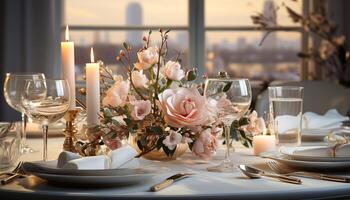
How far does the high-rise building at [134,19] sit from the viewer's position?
13.3 feet

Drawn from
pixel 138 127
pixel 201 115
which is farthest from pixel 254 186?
pixel 138 127

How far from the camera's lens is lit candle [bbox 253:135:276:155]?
4.94 ft

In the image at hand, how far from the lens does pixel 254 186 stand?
3.52ft

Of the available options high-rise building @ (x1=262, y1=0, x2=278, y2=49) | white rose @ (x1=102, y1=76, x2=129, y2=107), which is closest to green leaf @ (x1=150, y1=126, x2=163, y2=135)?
white rose @ (x1=102, y1=76, x2=129, y2=107)

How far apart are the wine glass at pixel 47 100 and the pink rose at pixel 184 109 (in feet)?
0.71

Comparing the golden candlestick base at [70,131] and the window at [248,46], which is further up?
the window at [248,46]

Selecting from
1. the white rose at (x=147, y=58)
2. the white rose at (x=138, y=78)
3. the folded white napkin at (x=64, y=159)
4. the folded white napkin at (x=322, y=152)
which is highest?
the white rose at (x=147, y=58)

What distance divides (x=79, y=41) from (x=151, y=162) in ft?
9.14

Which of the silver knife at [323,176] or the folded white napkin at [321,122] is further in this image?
the folded white napkin at [321,122]

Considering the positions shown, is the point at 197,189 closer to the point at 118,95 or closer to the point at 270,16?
the point at 118,95

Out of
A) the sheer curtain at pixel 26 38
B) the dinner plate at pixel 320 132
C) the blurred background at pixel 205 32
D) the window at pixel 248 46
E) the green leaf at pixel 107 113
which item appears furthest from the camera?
the window at pixel 248 46

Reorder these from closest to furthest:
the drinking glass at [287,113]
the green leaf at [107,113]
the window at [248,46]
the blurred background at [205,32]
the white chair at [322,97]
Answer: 1. the green leaf at [107,113]
2. the drinking glass at [287,113]
3. the white chair at [322,97]
4. the blurred background at [205,32]
5. the window at [248,46]

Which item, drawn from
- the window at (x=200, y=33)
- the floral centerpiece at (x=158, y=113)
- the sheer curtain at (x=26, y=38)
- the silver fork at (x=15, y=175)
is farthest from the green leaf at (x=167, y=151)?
the window at (x=200, y=33)

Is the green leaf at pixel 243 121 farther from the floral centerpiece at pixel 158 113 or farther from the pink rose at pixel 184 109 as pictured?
the pink rose at pixel 184 109
